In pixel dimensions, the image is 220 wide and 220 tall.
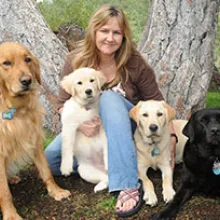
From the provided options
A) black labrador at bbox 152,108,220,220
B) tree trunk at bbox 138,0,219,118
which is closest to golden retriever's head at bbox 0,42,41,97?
black labrador at bbox 152,108,220,220

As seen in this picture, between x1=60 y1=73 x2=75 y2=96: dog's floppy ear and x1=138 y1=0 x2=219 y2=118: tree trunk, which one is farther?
x1=138 y1=0 x2=219 y2=118: tree trunk

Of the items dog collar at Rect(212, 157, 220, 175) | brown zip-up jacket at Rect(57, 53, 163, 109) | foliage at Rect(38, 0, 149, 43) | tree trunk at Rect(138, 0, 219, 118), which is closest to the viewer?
dog collar at Rect(212, 157, 220, 175)

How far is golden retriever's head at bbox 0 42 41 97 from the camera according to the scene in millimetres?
2953

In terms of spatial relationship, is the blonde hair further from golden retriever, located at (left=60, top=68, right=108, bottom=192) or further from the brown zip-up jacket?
golden retriever, located at (left=60, top=68, right=108, bottom=192)

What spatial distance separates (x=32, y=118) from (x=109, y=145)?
0.70m

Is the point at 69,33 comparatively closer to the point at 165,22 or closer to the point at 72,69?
the point at 165,22

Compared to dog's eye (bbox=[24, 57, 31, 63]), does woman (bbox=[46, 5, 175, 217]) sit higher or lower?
lower

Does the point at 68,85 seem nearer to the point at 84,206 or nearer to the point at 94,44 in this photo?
the point at 94,44

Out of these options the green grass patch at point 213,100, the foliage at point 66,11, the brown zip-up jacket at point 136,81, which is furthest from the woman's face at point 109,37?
the green grass patch at point 213,100

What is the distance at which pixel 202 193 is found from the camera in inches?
133

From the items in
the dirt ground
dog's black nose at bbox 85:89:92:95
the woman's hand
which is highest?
dog's black nose at bbox 85:89:92:95

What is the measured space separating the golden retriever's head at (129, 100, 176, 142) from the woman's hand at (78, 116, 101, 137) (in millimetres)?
335

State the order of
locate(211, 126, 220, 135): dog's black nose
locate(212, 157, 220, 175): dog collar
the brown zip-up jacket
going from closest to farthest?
locate(211, 126, 220, 135): dog's black nose < locate(212, 157, 220, 175): dog collar < the brown zip-up jacket

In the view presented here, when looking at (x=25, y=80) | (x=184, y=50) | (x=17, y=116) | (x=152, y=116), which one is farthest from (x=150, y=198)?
(x=184, y=50)
